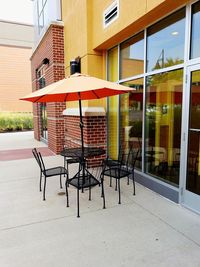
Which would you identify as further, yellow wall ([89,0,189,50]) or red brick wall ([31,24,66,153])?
red brick wall ([31,24,66,153])

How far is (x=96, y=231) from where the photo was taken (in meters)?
3.09

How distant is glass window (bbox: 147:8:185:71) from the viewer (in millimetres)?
3781

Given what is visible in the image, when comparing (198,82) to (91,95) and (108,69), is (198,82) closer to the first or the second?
(91,95)

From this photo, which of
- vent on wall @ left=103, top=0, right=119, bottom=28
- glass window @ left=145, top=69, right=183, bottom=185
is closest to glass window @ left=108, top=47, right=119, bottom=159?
vent on wall @ left=103, top=0, right=119, bottom=28

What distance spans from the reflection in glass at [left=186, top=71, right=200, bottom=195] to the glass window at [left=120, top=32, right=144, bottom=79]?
1540 mm

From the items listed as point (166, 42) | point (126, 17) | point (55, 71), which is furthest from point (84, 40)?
point (166, 42)

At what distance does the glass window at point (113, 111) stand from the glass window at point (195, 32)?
2.50 m

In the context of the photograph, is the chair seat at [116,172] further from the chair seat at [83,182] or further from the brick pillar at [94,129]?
the brick pillar at [94,129]

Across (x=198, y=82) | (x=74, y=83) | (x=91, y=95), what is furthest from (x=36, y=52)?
(x=198, y=82)

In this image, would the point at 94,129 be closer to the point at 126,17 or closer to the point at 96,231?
the point at 126,17

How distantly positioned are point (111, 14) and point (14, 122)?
14137 millimetres

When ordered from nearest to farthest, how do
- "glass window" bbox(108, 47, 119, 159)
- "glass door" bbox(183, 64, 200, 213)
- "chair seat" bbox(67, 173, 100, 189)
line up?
"glass door" bbox(183, 64, 200, 213) < "chair seat" bbox(67, 173, 100, 189) < "glass window" bbox(108, 47, 119, 159)

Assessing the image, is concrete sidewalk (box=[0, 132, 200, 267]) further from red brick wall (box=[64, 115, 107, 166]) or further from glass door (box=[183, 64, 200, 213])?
red brick wall (box=[64, 115, 107, 166])

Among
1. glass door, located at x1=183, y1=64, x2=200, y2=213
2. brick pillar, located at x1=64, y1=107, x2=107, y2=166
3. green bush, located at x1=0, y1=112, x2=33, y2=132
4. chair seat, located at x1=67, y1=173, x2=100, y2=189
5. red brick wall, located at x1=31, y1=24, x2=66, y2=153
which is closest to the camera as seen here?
glass door, located at x1=183, y1=64, x2=200, y2=213
